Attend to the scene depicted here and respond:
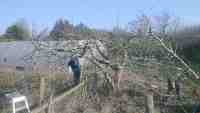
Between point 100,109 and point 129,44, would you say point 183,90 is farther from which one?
point 100,109

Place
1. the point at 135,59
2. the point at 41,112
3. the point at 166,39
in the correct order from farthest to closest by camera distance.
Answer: the point at 135,59 < the point at 166,39 < the point at 41,112

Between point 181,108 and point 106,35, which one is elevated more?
point 106,35

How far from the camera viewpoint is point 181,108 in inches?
242

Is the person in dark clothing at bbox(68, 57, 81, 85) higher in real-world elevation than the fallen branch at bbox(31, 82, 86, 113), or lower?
higher

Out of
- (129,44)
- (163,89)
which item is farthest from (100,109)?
(163,89)

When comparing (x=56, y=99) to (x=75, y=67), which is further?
(x=75, y=67)

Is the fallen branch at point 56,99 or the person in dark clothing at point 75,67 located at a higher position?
the person in dark clothing at point 75,67

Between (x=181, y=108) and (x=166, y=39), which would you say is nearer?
(x=181, y=108)

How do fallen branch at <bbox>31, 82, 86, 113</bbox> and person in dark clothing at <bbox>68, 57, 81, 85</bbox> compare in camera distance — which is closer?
fallen branch at <bbox>31, 82, 86, 113</bbox>

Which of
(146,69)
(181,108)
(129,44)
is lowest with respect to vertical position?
(181,108)

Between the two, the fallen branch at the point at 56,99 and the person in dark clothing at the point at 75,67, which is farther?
the person in dark clothing at the point at 75,67

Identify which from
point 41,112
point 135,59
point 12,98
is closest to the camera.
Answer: point 41,112

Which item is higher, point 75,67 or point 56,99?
point 75,67

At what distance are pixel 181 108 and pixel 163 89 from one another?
1.28m
